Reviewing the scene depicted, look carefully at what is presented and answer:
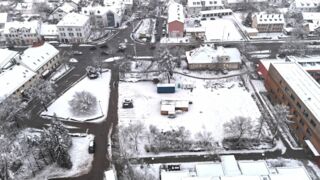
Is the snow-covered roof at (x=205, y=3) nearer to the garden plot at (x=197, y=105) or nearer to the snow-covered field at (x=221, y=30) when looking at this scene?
the snow-covered field at (x=221, y=30)

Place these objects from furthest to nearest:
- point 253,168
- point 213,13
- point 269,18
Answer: point 213,13, point 269,18, point 253,168

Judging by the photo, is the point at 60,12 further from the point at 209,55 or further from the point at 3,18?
the point at 209,55

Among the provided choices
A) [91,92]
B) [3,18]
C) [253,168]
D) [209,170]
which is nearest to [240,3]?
A: [91,92]

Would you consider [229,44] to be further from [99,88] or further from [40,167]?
[40,167]

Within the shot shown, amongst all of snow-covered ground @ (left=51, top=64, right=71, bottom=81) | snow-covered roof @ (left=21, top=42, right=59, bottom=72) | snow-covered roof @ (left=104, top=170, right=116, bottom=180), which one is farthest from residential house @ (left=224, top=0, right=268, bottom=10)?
snow-covered roof @ (left=104, top=170, right=116, bottom=180)

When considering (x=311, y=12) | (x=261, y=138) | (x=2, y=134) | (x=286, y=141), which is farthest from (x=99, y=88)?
(x=311, y=12)

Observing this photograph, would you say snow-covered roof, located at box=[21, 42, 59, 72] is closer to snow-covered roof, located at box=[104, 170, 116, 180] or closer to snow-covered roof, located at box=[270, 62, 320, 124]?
snow-covered roof, located at box=[104, 170, 116, 180]
